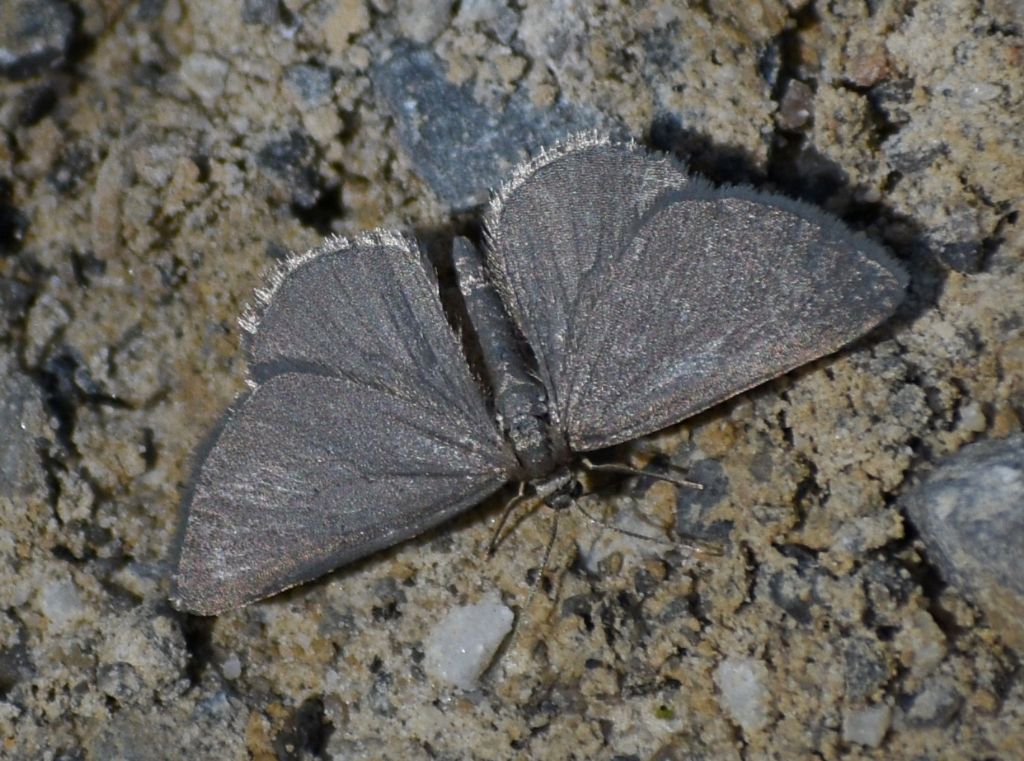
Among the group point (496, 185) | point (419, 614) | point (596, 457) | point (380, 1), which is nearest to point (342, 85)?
point (380, 1)

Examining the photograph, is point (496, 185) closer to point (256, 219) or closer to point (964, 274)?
point (256, 219)

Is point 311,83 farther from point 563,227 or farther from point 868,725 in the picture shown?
point 868,725

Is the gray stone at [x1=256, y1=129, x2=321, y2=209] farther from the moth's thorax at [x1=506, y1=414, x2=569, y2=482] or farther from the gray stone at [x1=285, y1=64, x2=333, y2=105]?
the moth's thorax at [x1=506, y1=414, x2=569, y2=482]

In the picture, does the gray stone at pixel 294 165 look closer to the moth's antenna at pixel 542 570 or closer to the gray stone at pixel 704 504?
the moth's antenna at pixel 542 570

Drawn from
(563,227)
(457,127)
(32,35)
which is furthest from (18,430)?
(563,227)

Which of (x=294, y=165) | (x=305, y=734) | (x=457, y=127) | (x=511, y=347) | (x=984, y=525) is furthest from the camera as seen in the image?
(x=294, y=165)

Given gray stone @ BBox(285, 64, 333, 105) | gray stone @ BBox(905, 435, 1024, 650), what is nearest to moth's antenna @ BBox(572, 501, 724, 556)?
gray stone @ BBox(905, 435, 1024, 650)
